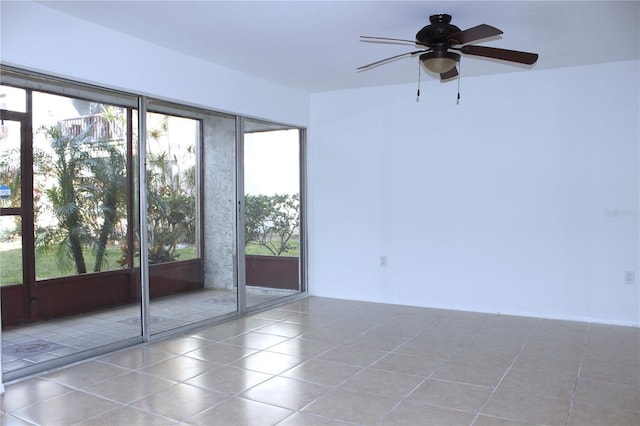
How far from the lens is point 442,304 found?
5289 mm

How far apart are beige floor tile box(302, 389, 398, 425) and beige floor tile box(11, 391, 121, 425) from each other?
1146mm

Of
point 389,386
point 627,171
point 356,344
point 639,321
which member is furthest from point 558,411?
point 627,171

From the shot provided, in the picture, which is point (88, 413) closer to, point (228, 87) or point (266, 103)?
point (228, 87)

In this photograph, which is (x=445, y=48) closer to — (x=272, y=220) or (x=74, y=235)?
(x=272, y=220)

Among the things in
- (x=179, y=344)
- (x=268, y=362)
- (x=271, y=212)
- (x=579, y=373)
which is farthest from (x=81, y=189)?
(x=579, y=373)

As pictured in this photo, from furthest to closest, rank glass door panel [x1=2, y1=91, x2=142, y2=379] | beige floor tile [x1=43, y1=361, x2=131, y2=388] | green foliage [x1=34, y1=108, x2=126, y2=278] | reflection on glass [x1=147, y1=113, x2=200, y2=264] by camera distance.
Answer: reflection on glass [x1=147, y1=113, x2=200, y2=264] → green foliage [x1=34, y1=108, x2=126, y2=278] → glass door panel [x1=2, y1=91, x2=142, y2=379] → beige floor tile [x1=43, y1=361, x2=131, y2=388]

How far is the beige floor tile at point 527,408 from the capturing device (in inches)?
104

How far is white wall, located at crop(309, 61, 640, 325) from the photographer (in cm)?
457

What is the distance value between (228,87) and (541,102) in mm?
2998

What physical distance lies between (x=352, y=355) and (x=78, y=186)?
2.42 metres

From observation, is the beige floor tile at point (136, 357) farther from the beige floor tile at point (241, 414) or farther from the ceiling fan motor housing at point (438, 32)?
the ceiling fan motor housing at point (438, 32)

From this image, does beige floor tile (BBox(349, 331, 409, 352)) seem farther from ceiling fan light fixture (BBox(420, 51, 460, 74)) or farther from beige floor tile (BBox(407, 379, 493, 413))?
ceiling fan light fixture (BBox(420, 51, 460, 74))

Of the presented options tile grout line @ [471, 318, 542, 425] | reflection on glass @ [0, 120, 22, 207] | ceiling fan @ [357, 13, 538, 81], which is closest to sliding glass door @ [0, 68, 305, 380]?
reflection on glass @ [0, 120, 22, 207]

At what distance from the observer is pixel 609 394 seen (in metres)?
2.97
